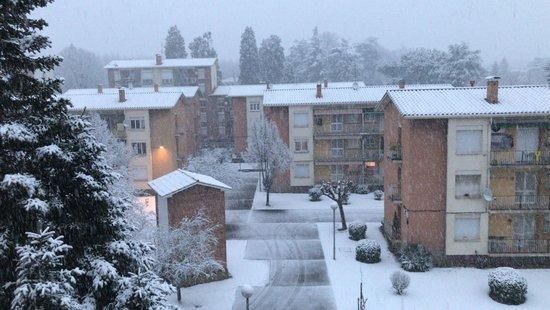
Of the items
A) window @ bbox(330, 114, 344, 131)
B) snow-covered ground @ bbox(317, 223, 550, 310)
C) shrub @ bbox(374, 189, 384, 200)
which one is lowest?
snow-covered ground @ bbox(317, 223, 550, 310)

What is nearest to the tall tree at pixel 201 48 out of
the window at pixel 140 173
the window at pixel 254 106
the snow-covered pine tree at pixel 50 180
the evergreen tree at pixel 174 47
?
the evergreen tree at pixel 174 47

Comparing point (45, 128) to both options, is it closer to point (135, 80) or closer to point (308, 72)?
point (135, 80)

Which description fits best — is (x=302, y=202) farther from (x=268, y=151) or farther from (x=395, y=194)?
(x=395, y=194)

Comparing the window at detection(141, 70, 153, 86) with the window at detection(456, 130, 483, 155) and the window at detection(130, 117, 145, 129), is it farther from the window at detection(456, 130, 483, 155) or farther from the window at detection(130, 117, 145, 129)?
the window at detection(456, 130, 483, 155)

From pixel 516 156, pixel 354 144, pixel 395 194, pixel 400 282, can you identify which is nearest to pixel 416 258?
pixel 400 282

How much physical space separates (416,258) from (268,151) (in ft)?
60.8

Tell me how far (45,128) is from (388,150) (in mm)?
28446

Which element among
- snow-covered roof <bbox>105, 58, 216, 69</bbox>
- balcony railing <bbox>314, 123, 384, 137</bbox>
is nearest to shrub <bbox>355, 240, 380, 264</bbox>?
balcony railing <bbox>314, 123, 384, 137</bbox>

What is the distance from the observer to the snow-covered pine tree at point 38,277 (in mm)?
8297

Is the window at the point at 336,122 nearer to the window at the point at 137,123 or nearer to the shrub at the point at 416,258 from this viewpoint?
the window at the point at 137,123

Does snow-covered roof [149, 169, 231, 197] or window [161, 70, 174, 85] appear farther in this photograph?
window [161, 70, 174, 85]

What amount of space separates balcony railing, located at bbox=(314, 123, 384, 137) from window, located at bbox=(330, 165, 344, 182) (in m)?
3.08

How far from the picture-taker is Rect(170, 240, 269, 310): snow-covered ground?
25.2 meters

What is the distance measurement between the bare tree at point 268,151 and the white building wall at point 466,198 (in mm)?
17724
